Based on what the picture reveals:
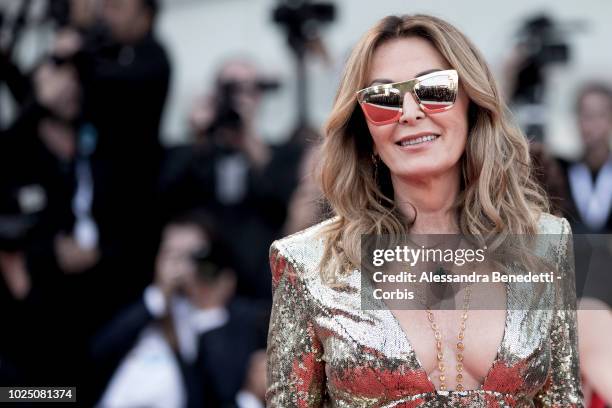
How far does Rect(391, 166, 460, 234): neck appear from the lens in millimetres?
2434

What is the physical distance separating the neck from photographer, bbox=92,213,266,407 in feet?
8.33

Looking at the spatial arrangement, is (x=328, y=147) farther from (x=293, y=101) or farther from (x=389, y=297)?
(x=293, y=101)

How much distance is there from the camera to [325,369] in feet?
7.82

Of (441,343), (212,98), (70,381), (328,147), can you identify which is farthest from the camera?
(212,98)

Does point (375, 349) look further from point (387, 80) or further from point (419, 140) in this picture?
point (387, 80)

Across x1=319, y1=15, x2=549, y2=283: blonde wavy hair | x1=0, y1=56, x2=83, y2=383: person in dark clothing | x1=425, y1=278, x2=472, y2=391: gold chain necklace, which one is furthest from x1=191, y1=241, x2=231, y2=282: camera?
x1=425, y1=278, x2=472, y2=391: gold chain necklace

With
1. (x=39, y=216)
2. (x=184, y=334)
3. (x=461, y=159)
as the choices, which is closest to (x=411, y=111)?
(x=461, y=159)

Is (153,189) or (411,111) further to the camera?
(153,189)

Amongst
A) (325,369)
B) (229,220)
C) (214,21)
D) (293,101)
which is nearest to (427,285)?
(325,369)

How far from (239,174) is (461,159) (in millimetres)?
3189

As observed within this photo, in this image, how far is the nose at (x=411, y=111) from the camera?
2309 millimetres

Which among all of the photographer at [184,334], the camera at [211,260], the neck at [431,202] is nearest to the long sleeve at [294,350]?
the neck at [431,202]

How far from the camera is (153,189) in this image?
18.4 feet

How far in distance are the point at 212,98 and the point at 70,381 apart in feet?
5.49
